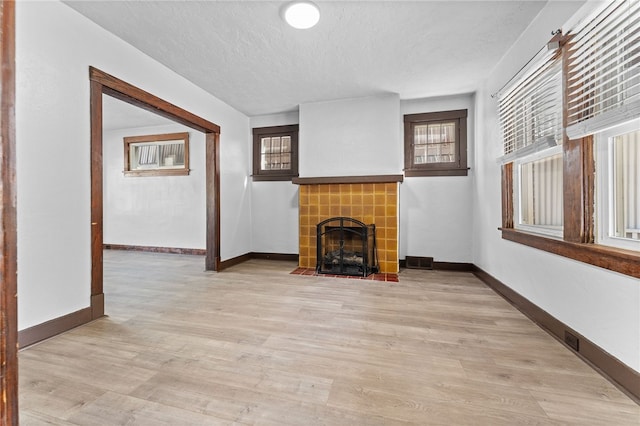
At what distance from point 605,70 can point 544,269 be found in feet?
4.40

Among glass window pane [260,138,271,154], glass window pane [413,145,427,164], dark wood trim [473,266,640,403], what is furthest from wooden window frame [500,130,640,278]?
glass window pane [260,138,271,154]

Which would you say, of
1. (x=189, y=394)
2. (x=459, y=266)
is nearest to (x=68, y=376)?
(x=189, y=394)

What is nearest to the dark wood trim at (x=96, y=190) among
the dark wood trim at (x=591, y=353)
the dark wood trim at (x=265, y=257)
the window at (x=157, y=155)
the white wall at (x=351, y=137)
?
the dark wood trim at (x=265, y=257)

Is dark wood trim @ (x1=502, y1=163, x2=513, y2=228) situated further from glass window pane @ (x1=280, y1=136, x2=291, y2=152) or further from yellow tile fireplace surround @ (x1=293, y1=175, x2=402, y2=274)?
glass window pane @ (x1=280, y1=136, x2=291, y2=152)

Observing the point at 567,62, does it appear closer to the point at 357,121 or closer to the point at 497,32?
the point at 497,32

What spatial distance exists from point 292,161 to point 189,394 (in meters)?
3.59

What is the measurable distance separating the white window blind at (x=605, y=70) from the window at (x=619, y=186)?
0.11 m

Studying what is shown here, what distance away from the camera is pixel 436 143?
3.86 m

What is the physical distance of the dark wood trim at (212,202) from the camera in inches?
145

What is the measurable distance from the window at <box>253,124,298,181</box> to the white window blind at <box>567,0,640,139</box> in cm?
339

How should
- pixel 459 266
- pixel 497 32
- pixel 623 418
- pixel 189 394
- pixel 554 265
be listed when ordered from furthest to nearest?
pixel 459 266 < pixel 497 32 < pixel 554 265 < pixel 189 394 < pixel 623 418

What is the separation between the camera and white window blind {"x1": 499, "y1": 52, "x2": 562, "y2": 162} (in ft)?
6.29

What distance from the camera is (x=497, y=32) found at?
2285mm

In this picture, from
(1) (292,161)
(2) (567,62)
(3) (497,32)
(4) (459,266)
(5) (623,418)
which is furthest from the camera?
(1) (292,161)
